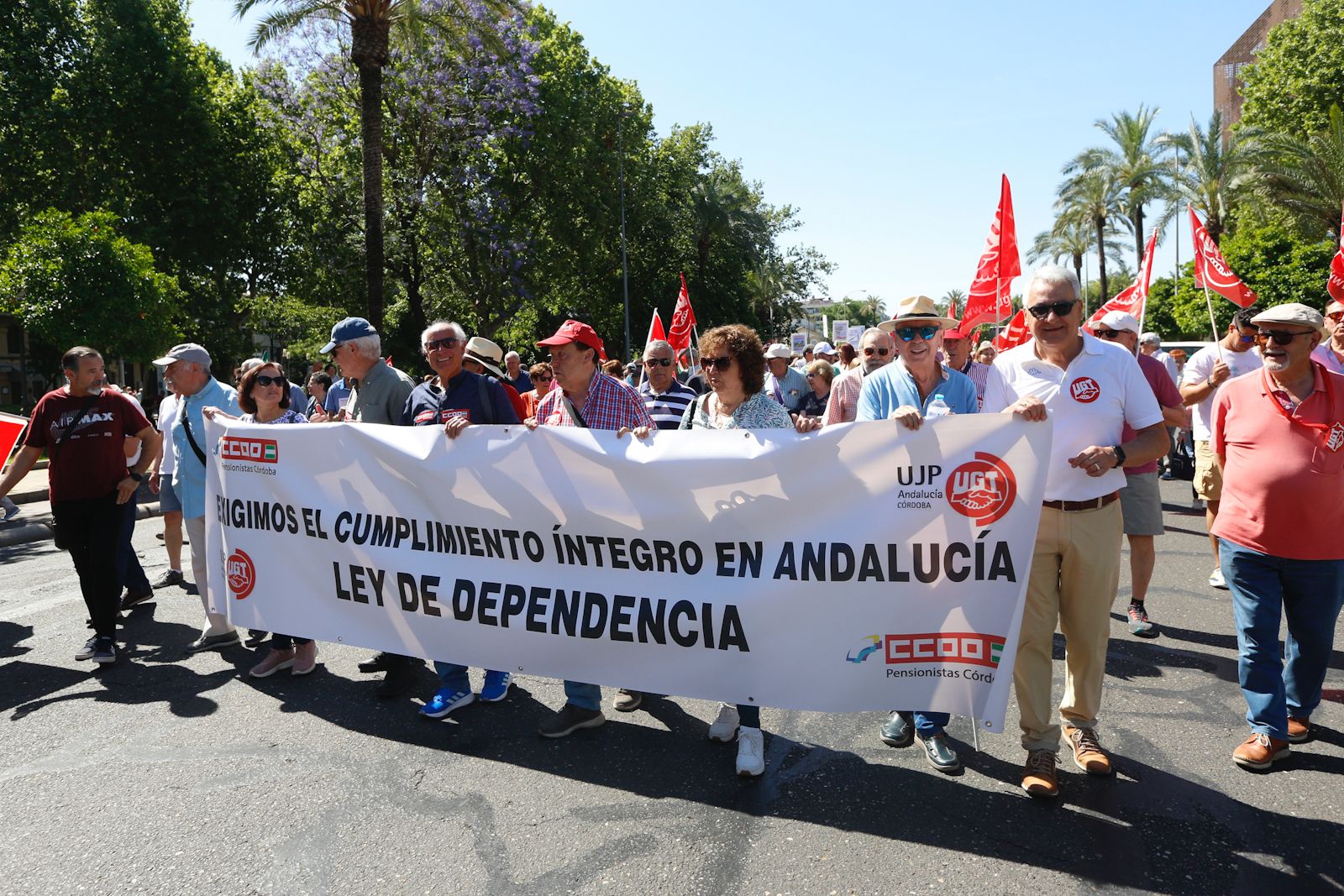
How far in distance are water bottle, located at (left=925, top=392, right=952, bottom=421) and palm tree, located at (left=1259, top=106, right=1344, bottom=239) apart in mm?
30455

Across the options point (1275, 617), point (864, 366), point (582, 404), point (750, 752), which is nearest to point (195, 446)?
point (582, 404)

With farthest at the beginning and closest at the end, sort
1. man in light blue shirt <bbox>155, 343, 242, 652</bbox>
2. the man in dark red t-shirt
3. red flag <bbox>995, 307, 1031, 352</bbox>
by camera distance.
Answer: red flag <bbox>995, 307, 1031, 352</bbox> < man in light blue shirt <bbox>155, 343, 242, 652</bbox> < the man in dark red t-shirt

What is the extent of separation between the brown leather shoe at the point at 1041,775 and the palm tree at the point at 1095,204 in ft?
145

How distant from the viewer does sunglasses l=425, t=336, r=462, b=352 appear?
4.54 metres

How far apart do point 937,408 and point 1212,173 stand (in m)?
41.1

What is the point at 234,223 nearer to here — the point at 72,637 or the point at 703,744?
the point at 72,637

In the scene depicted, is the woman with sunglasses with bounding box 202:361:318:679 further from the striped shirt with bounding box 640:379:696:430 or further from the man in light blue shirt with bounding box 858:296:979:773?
the man in light blue shirt with bounding box 858:296:979:773

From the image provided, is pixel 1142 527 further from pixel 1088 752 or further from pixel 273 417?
pixel 273 417

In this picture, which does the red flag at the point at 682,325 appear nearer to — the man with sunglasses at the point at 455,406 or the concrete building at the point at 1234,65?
the man with sunglasses at the point at 455,406

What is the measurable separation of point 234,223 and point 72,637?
29534 millimetres

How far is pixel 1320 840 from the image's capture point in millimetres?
3119

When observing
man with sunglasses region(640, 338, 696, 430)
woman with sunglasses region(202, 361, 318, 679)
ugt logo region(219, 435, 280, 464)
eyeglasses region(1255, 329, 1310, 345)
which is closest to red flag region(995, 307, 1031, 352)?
man with sunglasses region(640, 338, 696, 430)

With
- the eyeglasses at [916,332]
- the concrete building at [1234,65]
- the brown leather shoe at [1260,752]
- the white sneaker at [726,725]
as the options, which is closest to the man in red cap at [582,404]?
the white sneaker at [726,725]

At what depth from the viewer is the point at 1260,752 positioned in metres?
3.69
